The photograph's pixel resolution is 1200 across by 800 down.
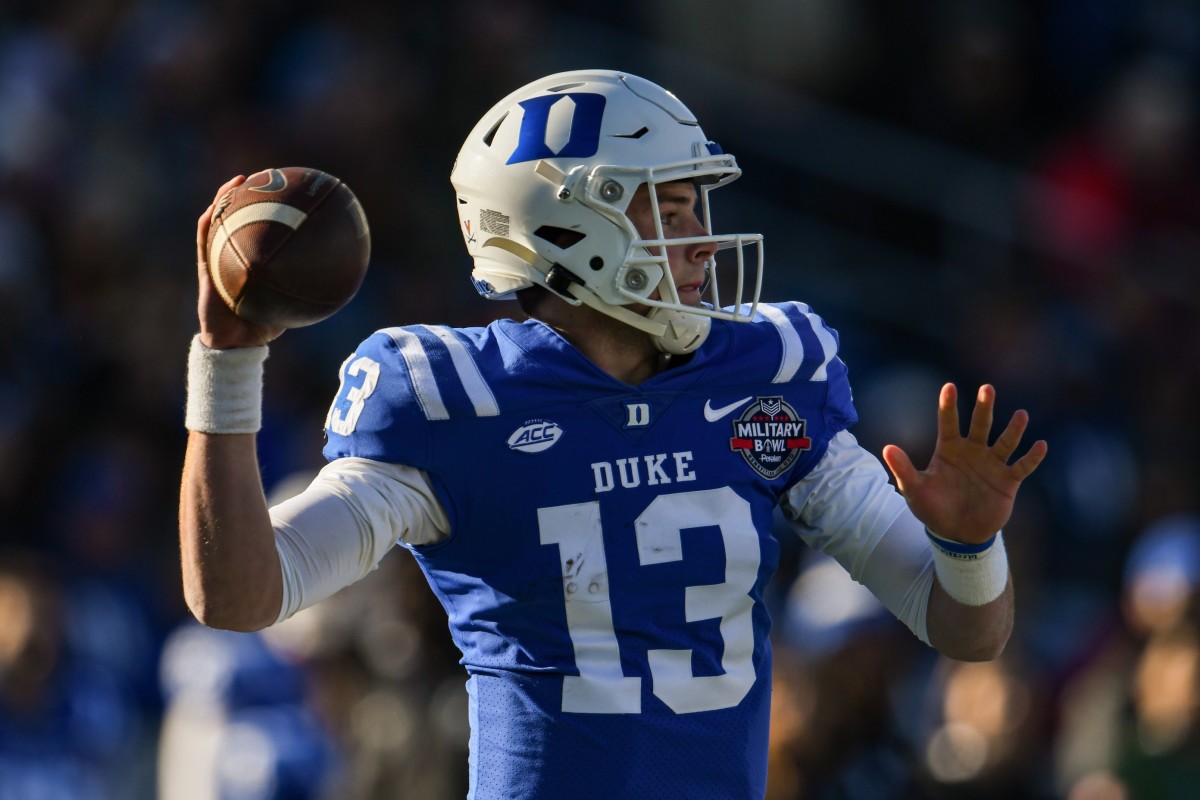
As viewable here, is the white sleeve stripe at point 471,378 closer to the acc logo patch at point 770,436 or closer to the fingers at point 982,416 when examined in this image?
the acc logo patch at point 770,436

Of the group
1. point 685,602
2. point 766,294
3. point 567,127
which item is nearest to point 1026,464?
point 685,602

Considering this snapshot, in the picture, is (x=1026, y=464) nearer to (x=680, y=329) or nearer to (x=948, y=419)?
(x=948, y=419)

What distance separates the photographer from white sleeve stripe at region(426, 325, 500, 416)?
3002 millimetres

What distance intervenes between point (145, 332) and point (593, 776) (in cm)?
488

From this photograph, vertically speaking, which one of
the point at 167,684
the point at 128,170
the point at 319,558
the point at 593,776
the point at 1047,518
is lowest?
the point at 167,684

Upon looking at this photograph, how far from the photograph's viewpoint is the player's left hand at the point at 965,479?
2.98 meters

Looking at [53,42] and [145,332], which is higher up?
[53,42]

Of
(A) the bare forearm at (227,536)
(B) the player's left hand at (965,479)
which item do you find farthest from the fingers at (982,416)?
(A) the bare forearm at (227,536)

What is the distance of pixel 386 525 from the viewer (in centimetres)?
290

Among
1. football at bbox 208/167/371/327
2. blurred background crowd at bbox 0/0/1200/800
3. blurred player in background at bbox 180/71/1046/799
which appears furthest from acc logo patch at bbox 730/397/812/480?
blurred background crowd at bbox 0/0/1200/800

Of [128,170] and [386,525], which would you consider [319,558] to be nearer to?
[386,525]

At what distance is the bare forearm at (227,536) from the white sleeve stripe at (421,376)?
33 cm

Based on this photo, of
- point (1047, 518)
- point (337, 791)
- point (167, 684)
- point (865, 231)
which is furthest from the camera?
point (865, 231)

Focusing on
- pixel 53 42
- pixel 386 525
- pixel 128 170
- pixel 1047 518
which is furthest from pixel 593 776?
pixel 53 42
